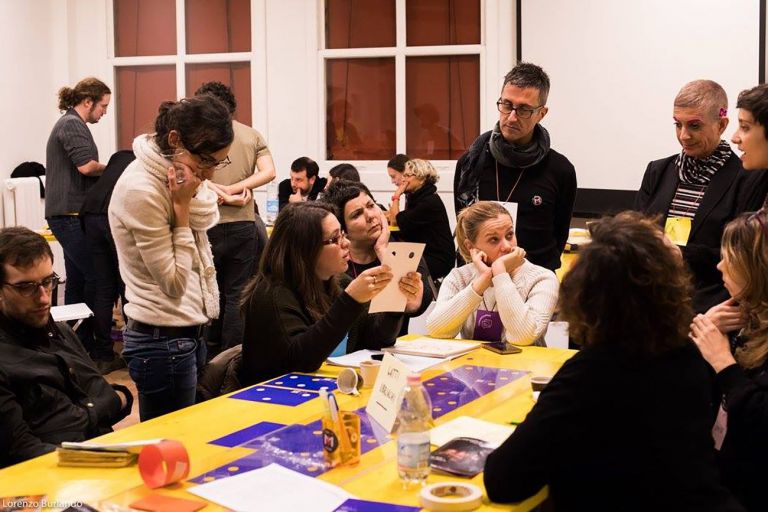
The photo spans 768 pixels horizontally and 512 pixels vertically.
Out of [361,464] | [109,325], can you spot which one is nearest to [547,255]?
[361,464]

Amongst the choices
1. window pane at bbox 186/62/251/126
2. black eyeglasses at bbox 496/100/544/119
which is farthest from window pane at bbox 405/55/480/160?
black eyeglasses at bbox 496/100/544/119

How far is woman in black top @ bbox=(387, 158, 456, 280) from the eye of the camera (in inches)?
242

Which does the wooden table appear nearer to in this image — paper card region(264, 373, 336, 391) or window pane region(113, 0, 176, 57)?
paper card region(264, 373, 336, 391)

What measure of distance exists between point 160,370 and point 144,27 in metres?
6.57

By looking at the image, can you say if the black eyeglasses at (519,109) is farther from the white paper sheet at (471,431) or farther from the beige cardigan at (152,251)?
the white paper sheet at (471,431)

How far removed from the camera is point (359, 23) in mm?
8180

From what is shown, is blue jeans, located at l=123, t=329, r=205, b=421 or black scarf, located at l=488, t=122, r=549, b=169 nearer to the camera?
blue jeans, located at l=123, t=329, r=205, b=421

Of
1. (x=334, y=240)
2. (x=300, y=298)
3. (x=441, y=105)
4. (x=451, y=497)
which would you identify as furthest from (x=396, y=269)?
(x=441, y=105)

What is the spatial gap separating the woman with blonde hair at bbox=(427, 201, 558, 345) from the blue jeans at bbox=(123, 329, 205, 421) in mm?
1060

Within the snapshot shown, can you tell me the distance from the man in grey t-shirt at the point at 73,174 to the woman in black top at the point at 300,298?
3.35m

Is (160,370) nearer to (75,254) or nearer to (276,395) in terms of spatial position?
(276,395)

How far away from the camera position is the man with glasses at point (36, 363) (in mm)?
2508

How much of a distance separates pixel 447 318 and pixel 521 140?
91cm

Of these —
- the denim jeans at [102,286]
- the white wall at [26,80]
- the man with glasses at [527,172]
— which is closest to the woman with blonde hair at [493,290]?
the man with glasses at [527,172]
